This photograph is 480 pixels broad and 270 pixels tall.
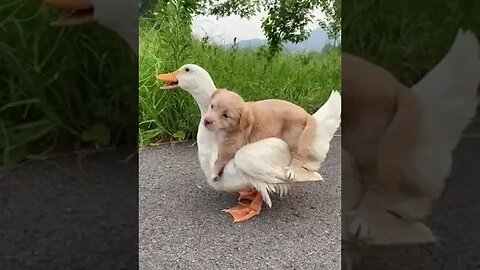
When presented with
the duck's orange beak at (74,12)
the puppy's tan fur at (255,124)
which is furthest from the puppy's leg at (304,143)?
the duck's orange beak at (74,12)

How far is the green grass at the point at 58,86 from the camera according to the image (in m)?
0.55

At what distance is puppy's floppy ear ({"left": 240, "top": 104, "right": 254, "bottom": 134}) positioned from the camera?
0.64 m

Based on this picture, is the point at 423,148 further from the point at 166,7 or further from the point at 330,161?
the point at 166,7

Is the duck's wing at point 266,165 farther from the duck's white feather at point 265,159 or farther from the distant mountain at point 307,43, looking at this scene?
the distant mountain at point 307,43

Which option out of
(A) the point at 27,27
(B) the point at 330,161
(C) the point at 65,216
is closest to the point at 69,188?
(C) the point at 65,216

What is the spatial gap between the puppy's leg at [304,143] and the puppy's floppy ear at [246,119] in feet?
0.19

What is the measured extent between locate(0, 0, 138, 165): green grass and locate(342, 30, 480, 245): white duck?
0.77 ft

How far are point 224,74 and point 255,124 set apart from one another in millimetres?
66

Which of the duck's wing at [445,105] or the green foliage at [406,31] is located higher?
the green foliage at [406,31]

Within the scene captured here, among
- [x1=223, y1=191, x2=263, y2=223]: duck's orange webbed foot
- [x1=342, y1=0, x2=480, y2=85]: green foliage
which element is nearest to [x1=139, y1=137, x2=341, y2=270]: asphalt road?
[x1=223, y1=191, x2=263, y2=223]: duck's orange webbed foot

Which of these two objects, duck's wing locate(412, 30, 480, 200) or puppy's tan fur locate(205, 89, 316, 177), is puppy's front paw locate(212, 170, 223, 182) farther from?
duck's wing locate(412, 30, 480, 200)

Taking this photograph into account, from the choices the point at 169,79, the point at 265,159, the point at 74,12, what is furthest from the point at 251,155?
the point at 74,12

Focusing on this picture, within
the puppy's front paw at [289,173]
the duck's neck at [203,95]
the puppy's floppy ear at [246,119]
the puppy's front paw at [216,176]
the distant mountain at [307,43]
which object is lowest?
the puppy's front paw at [216,176]

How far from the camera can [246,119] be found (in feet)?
2.10
